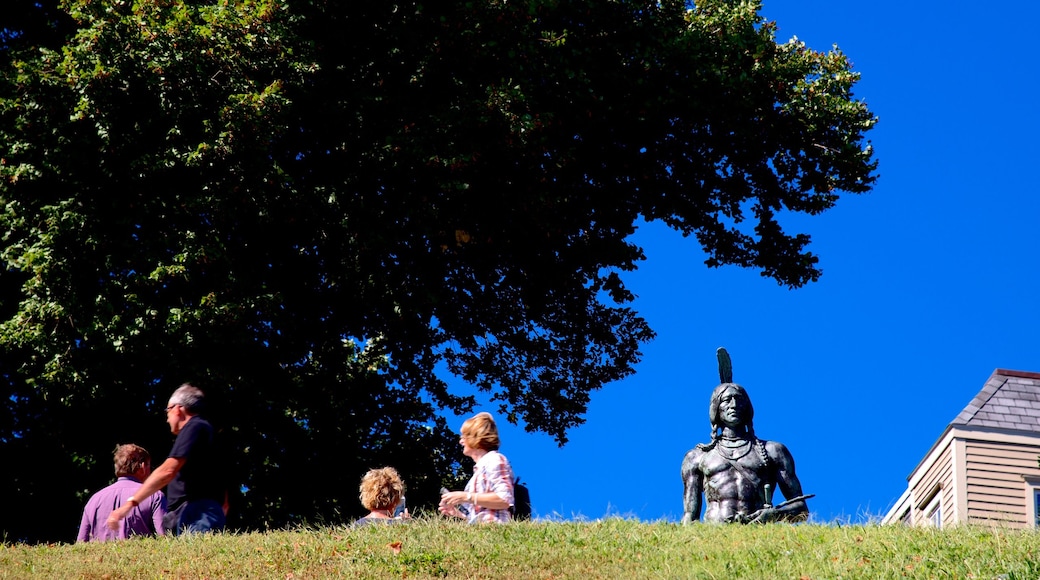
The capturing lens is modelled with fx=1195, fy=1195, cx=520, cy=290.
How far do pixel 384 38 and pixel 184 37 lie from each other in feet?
12.8

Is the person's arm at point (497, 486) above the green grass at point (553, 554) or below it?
above

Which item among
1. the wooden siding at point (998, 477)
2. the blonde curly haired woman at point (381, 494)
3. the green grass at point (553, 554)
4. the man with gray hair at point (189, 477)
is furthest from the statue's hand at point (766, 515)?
the wooden siding at point (998, 477)

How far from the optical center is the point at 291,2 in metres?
20.5

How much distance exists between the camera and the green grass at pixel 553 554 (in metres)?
9.85

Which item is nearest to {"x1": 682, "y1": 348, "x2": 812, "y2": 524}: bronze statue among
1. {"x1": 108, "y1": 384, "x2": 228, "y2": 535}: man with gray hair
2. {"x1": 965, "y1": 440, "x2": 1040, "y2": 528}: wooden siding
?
{"x1": 108, "y1": 384, "x2": 228, "y2": 535}: man with gray hair

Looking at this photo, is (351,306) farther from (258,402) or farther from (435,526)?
(435,526)

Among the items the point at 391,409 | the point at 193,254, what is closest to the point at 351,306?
the point at 391,409

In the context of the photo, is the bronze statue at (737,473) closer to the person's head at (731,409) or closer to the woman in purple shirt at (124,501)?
the person's head at (731,409)

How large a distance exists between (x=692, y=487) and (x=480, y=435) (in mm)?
5104

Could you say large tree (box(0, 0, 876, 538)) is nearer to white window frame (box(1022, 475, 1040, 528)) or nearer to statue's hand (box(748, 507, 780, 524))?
white window frame (box(1022, 475, 1040, 528))

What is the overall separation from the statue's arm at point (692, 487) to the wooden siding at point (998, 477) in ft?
40.8

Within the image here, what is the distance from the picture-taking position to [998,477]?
2552 cm

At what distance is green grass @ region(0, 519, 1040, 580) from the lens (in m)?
9.85

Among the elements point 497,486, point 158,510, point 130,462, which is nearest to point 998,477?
point 497,486
